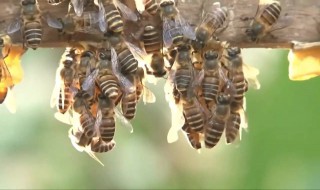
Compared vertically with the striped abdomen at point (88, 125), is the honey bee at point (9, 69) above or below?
above

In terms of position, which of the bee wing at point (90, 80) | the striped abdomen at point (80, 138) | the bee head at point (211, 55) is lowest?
the striped abdomen at point (80, 138)

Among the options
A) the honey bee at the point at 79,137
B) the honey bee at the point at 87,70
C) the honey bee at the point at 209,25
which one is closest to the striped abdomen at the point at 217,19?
the honey bee at the point at 209,25

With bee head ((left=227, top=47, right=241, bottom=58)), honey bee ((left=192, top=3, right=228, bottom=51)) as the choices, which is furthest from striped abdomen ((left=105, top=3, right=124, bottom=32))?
bee head ((left=227, top=47, right=241, bottom=58))

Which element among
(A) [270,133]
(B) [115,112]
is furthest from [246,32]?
(A) [270,133]

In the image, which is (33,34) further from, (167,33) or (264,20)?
(264,20)

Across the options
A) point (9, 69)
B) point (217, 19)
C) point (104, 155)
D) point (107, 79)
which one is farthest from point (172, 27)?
point (104, 155)

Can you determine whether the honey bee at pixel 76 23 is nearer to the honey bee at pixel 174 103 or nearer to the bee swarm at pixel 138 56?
the bee swarm at pixel 138 56

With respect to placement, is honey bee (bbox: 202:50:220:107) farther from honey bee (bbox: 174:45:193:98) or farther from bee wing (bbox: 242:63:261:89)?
bee wing (bbox: 242:63:261:89)
